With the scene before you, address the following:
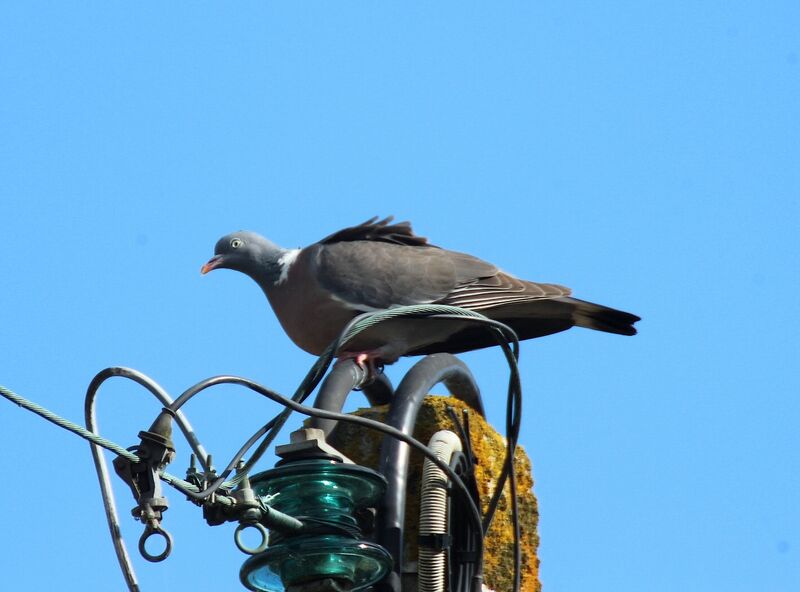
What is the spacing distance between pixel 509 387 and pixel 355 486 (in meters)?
1.03

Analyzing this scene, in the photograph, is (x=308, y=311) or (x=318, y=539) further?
(x=308, y=311)

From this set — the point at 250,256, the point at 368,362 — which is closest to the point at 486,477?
the point at 368,362

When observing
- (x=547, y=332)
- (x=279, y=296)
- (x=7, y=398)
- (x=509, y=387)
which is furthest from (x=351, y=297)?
(x=7, y=398)

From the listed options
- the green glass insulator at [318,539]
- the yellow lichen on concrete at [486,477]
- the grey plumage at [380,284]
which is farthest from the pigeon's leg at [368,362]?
the green glass insulator at [318,539]

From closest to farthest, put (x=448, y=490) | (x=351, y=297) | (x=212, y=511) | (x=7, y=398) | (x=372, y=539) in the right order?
1. (x=7, y=398)
2. (x=212, y=511)
3. (x=372, y=539)
4. (x=448, y=490)
5. (x=351, y=297)

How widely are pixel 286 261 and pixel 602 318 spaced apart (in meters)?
1.68

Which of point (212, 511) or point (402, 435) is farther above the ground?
point (402, 435)

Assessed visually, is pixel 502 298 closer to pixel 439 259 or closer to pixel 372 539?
pixel 439 259

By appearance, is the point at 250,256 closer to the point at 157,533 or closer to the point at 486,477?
the point at 486,477

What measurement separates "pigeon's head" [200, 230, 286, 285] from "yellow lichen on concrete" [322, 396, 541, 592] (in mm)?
2535

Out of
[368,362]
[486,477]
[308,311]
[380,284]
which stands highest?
[380,284]

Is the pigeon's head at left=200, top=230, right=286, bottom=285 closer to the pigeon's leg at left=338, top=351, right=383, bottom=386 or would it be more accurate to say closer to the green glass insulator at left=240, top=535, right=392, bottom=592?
the pigeon's leg at left=338, top=351, right=383, bottom=386

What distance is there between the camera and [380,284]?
22.9ft

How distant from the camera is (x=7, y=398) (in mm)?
2846
